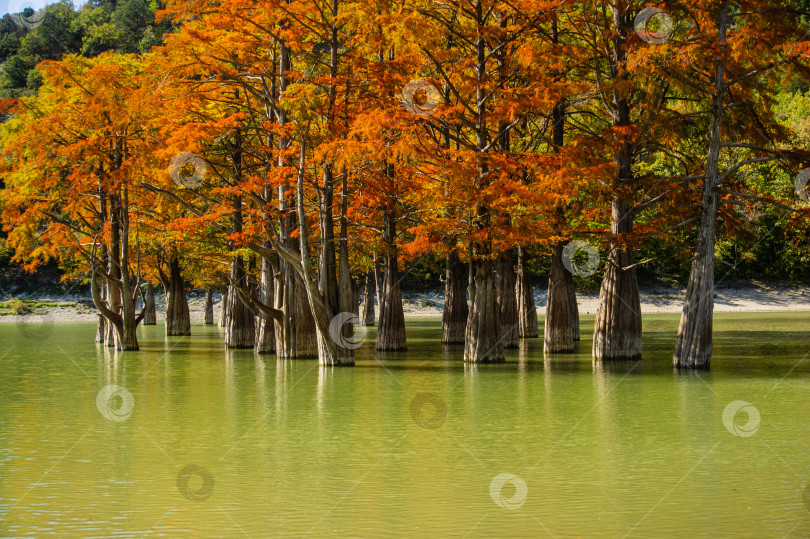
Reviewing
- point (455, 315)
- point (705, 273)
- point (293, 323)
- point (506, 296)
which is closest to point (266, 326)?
point (293, 323)

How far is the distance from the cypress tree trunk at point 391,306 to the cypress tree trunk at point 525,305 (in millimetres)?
6305

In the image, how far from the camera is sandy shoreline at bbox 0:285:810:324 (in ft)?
207

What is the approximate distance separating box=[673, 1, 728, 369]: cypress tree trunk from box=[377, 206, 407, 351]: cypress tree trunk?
10664 millimetres

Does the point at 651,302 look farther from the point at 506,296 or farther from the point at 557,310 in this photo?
the point at 557,310

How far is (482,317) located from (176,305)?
24314 mm

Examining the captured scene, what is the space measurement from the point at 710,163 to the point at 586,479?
15048mm

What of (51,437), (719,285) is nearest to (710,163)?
(51,437)

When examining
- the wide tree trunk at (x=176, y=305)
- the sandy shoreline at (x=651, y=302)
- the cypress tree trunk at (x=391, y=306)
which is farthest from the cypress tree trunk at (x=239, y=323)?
the sandy shoreline at (x=651, y=302)

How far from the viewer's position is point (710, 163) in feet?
78.4

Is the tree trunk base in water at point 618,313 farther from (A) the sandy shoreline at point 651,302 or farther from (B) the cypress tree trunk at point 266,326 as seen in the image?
(A) the sandy shoreline at point 651,302

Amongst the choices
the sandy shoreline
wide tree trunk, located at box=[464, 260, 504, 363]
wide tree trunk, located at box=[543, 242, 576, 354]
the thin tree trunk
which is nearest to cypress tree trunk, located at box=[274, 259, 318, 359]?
wide tree trunk, located at box=[464, 260, 504, 363]

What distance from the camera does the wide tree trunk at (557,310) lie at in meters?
29.1

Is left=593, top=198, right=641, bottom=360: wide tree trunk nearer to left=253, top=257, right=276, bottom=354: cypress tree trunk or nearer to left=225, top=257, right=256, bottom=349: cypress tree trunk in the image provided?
left=253, top=257, right=276, bottom=354: cypress tree trunk

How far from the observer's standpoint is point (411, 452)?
13.1 metres
